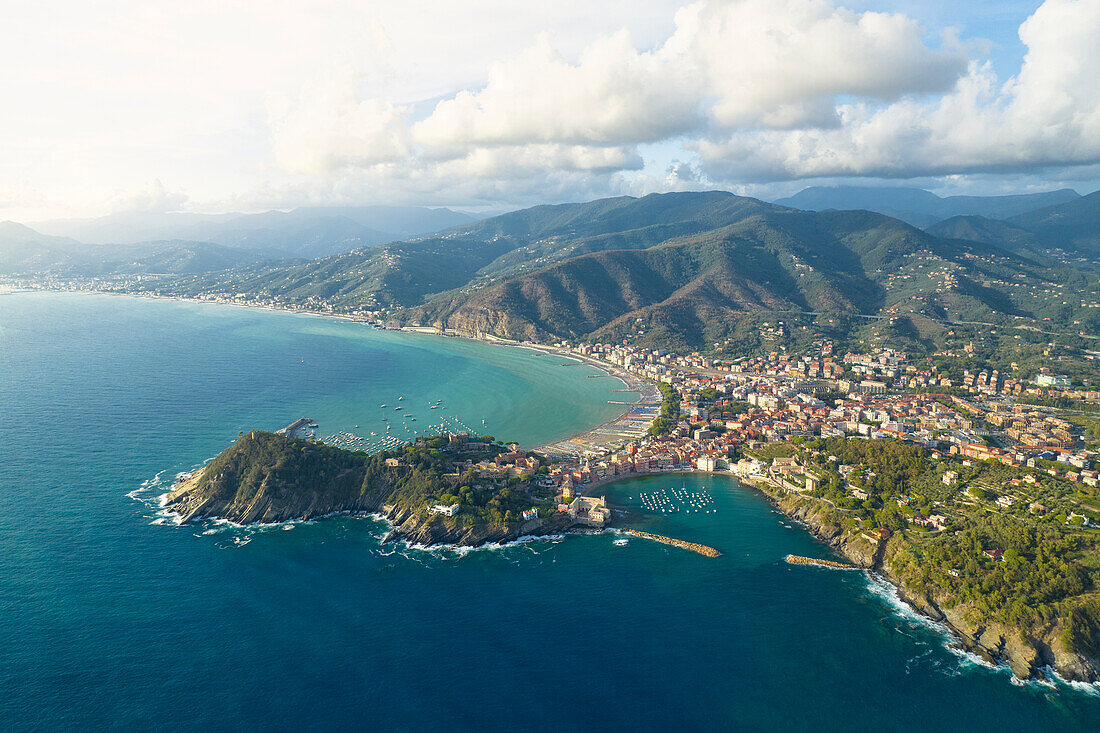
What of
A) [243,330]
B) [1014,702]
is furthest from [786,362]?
[243,330]

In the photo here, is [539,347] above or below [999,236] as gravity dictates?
below

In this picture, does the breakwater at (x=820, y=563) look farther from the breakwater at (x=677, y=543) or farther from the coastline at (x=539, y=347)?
the coastline at (x=539, y=347)

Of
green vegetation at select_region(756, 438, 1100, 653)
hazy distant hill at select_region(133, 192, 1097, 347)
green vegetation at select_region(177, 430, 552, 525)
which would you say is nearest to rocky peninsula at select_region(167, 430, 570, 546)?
green vegetation at select_region(177, 430, 552, 525)

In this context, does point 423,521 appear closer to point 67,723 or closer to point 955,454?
point 67,723

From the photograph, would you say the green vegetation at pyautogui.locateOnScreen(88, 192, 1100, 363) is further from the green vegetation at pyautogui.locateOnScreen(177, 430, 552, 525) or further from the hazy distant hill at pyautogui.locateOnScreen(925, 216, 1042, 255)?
the green vegetation at pyautogui.locateOnScreen(177, 430, 552, 525)

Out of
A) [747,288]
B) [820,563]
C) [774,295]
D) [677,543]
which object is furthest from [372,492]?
[774,295]

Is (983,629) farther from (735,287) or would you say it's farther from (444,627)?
Answer: (735,287)
